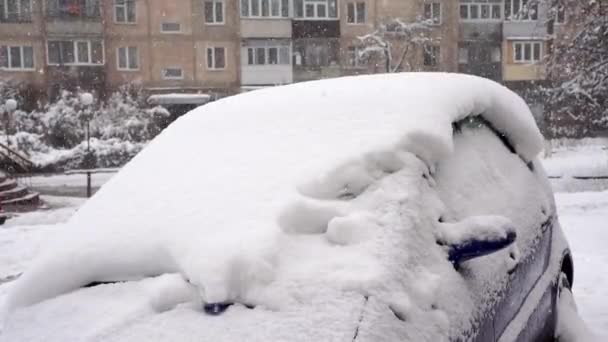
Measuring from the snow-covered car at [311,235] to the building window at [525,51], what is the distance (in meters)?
38.1

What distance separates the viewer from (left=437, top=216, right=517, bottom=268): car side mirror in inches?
80.4

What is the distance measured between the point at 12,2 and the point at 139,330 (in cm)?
3790

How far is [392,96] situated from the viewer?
8.43ft

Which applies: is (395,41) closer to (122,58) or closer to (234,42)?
(234,42)

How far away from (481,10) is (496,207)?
38.6 m

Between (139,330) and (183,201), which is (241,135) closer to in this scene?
(183,201)

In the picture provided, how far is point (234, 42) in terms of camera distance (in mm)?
36656

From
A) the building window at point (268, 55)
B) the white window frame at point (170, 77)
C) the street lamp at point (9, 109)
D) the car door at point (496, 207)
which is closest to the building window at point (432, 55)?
the building window at point (268, 55)

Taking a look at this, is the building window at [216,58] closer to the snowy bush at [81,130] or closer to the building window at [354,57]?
the snowy bush at [81,130]

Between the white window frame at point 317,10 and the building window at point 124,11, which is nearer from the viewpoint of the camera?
the building window at point 124,11

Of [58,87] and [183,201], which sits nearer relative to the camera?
[183,201]

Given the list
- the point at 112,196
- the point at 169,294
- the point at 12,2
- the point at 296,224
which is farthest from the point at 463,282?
the point at 12,2

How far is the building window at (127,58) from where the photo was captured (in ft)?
117

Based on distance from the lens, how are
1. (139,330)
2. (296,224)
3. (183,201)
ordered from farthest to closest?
(183,201) → (296,224) → (139,330)
